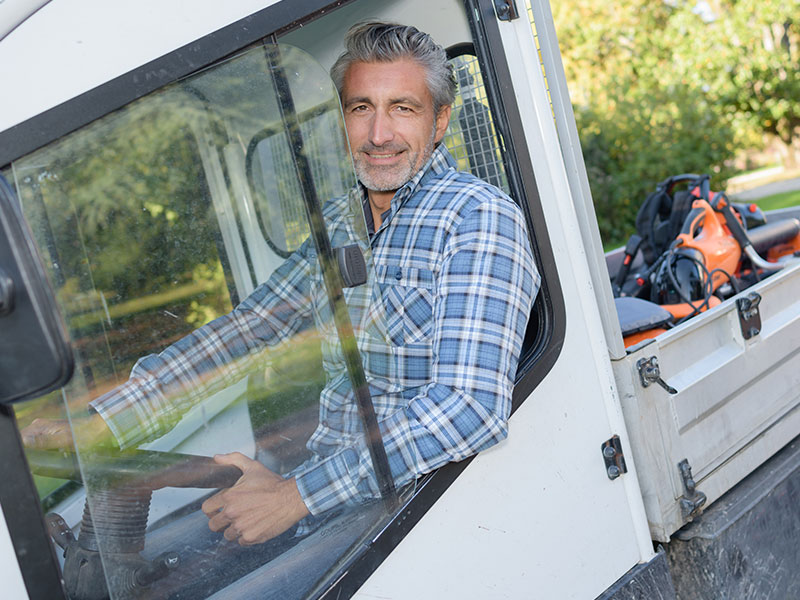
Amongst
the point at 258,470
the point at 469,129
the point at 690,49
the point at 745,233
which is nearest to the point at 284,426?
the point at 258,470

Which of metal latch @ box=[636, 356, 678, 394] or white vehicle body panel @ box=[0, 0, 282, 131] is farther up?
white vehicle body panel @ box=[0, 0, 282, 131]

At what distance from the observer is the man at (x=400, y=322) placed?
128 centimetres

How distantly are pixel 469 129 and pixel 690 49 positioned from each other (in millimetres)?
13006

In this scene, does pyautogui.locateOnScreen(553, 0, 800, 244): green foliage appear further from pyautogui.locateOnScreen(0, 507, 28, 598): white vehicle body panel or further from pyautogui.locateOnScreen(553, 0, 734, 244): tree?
pyautogui.locateOnScreen(0, 507, 28, 598): white vehicle body panel

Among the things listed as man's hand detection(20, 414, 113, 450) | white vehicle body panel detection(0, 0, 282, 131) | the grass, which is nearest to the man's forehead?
white vehicle body panel detection(0, 0, 282, 131)

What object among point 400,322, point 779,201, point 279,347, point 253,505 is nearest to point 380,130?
point 400,322

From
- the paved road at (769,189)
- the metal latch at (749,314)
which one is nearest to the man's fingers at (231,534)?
the metal latch at (749,314)

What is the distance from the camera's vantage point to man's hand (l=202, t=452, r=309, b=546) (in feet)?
4.16

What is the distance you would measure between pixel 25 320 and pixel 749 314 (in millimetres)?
1944

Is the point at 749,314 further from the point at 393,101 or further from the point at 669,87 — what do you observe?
the point at 669,87

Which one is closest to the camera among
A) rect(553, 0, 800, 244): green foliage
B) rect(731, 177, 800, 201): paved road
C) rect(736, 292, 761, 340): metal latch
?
rect(736, 292, 761, 340): metal latch

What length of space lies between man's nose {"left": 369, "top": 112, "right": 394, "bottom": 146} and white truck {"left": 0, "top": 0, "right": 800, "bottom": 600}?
7.3 inches

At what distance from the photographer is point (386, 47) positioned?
184 cm

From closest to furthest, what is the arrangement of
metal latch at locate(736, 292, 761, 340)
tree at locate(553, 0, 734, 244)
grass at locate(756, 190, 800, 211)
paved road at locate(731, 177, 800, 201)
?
metal latch at locate(736, 292, 761, 340) → grass at locate(756, 190, 800, 211) → tree at locate(553, 0, 734, 244) → paved road at locate(731, 177, 800, 201)
